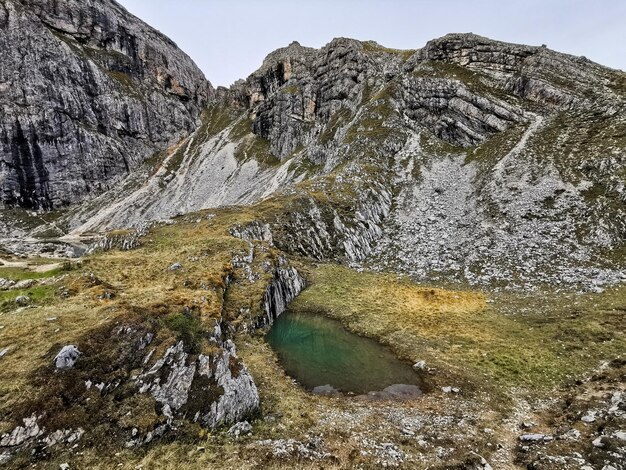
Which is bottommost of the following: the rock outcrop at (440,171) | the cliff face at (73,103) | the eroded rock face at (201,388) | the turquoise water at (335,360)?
the turquoise water at (335,360)

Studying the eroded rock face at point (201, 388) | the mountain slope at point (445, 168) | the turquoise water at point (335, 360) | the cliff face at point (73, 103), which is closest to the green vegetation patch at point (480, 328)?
the turquoise water at point (335, 360)

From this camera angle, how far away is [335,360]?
86.0ft

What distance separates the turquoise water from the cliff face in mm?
131745

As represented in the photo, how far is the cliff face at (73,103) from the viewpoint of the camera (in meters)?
122

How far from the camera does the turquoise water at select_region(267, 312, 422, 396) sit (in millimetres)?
22719

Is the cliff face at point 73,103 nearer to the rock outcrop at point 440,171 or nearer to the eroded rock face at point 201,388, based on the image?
the rock outcrop at point 440,171

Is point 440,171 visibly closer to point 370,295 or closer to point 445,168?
point 445,168

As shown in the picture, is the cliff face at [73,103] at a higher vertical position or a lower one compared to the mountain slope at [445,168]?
higher

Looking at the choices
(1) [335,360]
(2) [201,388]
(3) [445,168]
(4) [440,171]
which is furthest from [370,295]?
(3) [445,168]

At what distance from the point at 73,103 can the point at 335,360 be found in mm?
156297

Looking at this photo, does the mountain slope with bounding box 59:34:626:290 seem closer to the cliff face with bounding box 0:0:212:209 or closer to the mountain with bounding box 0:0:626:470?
the mountain with bounding box 0:0:626:470

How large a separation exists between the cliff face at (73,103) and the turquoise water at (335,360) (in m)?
132

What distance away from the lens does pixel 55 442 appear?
1348 cm

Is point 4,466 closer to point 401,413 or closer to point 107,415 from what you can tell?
point 107,415
